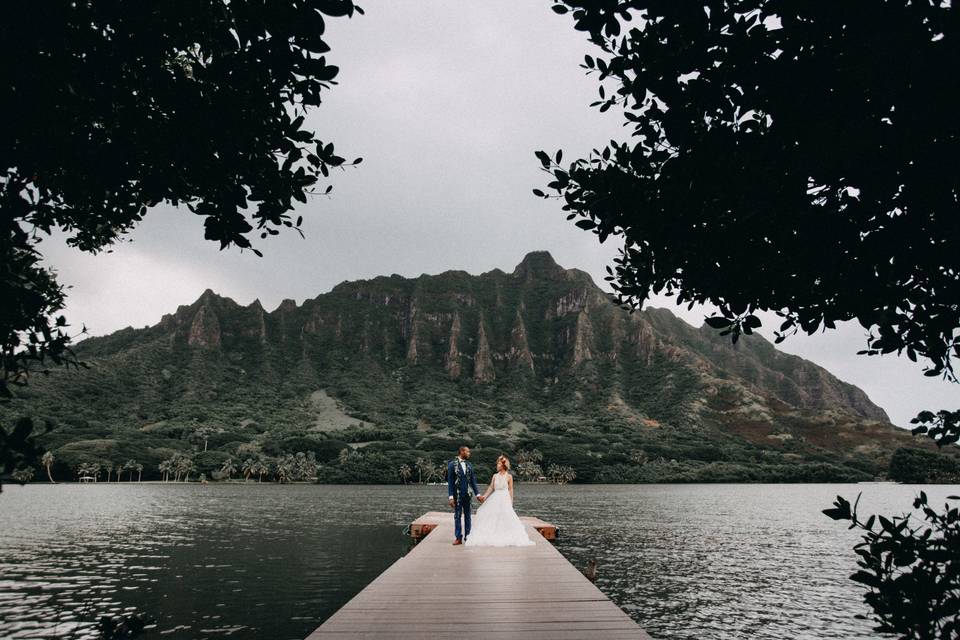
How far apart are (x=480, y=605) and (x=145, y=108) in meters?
8.56

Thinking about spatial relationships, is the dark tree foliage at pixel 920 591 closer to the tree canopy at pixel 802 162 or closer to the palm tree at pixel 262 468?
the tree canopy at pixel 802 162

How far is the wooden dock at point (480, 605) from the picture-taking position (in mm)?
7988

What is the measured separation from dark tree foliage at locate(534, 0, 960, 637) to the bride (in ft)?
41.9

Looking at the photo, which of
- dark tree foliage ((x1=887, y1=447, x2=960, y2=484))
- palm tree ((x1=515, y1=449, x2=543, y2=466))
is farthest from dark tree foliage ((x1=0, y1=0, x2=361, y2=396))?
Result: dark tree foliage ((x1=887, y1=447, x2=960, y2=484))

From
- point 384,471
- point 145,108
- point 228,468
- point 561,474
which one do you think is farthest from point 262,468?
point 145,108

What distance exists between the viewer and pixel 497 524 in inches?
680

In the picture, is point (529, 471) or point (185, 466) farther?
point (529, 471)

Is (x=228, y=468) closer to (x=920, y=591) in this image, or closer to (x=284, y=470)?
(x=284, y=470)

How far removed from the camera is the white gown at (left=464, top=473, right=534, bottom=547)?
17.2 metres

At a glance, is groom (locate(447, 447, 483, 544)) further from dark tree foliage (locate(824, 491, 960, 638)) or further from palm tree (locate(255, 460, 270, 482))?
palm tree (locate(255, 460, 270, 482))

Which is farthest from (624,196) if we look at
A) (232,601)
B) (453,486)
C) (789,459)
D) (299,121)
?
(789,459)

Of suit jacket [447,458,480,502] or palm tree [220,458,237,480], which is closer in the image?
suit jacket [447,458,480,502]

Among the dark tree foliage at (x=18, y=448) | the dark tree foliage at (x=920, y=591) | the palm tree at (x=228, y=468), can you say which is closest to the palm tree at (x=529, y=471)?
the palm tree at (x=228, y=468)

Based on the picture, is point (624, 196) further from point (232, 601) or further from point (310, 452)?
point (310, 452)
